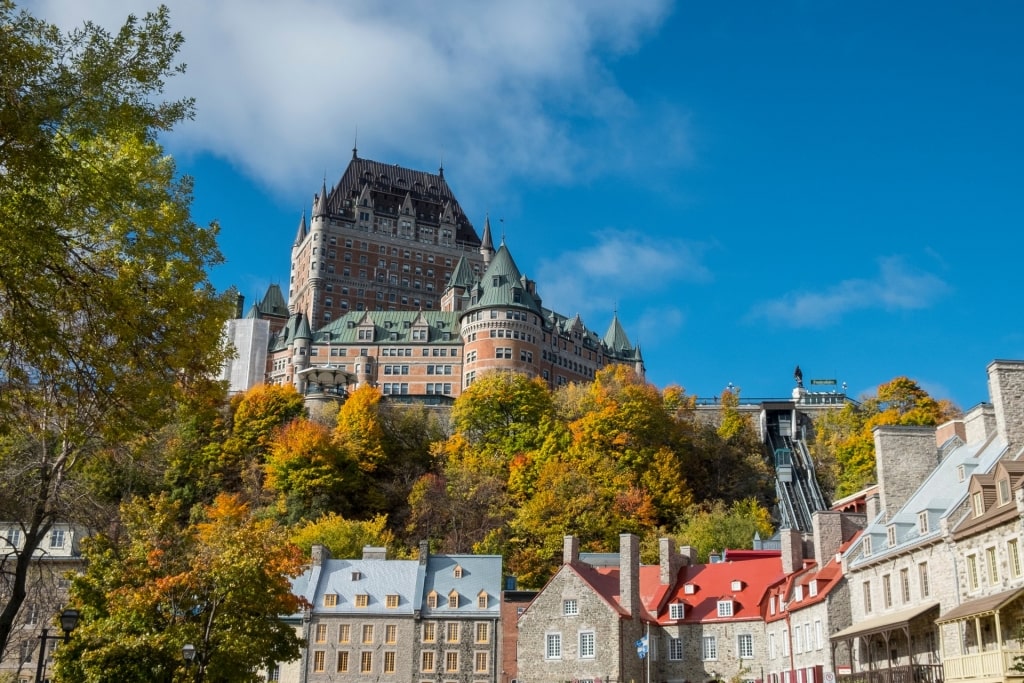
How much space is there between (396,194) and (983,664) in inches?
5471

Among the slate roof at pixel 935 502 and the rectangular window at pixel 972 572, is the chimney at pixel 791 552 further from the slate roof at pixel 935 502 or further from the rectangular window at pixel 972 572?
the rectangular window at pixel 972 572

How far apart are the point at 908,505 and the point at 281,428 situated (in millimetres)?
67016

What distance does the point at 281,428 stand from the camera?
3920 inches

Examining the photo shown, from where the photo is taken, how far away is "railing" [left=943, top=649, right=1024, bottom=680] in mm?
30891

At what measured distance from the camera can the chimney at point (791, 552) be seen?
51750 mm

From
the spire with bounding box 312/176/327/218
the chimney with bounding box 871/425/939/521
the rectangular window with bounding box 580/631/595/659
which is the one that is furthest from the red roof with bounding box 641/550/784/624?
the spire with bounding box 312/176/327/218

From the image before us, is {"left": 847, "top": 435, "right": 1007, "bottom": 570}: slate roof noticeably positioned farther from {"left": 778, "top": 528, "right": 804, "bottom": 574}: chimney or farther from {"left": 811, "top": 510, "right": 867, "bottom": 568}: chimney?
{"left": 778, "top": 528, "right": 804, "bottom": 574}: chimney

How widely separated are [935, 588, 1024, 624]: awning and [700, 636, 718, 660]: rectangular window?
709 inches

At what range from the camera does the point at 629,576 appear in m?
53.6

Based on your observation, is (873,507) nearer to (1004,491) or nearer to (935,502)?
(935,502)

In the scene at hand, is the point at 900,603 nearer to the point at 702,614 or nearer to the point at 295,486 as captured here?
the point at 702,614

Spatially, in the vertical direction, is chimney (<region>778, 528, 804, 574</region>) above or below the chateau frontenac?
below

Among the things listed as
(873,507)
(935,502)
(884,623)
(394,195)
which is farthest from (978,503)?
(394,195)

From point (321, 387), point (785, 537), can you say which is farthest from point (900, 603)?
point (321, 387)
